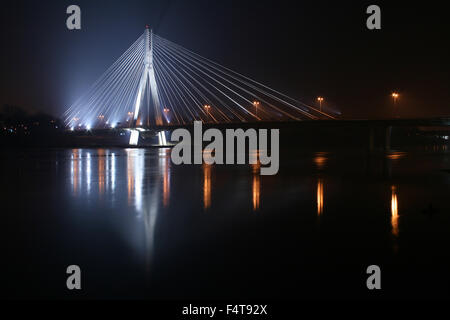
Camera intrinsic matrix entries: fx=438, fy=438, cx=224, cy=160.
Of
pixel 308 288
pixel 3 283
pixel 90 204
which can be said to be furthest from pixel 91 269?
pixel 90 204

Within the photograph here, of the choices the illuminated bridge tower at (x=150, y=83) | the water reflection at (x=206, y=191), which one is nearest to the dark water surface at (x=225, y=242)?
the water reflection at (x=206, y=191)

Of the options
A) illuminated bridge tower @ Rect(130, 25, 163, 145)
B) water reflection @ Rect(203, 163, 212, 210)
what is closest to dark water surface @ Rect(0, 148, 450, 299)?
water reflection @ Rect(203, 163, 212, 210)

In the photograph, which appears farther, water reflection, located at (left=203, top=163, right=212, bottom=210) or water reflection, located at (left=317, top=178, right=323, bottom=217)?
water reflection, located at (left=203, top=163, right=212, bottom=210)

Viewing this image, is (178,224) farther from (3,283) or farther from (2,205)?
(2,205)

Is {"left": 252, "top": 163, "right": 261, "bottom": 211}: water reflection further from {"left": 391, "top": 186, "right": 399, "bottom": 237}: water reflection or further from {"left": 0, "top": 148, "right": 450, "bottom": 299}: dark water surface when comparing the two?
{"left": 391, "top": 186, "right": 399, "bottom": 237}: water reflection

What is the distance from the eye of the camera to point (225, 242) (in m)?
8.70

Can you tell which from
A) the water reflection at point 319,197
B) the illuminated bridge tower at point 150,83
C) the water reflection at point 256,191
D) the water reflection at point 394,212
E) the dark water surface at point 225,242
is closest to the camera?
the dark water surface at point 225,242

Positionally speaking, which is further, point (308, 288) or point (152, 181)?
point (152, 181)

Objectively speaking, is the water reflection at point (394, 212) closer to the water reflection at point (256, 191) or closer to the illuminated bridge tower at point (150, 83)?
the water reflection at point (256, 191)

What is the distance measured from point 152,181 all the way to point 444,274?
15.0m

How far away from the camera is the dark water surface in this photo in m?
6.30

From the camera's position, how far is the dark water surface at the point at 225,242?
20.7 ft

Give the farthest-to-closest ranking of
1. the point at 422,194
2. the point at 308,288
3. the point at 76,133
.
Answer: the point at 76,133 < the point at 422,194 < the point at 308,288

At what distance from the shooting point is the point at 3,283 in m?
6.39
